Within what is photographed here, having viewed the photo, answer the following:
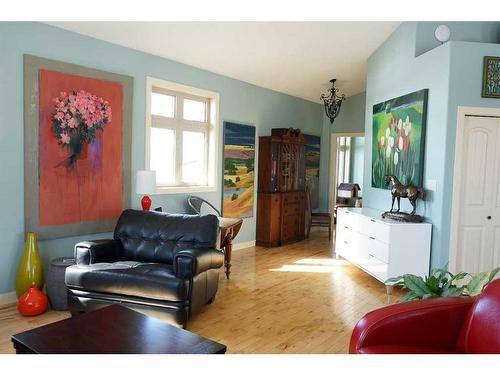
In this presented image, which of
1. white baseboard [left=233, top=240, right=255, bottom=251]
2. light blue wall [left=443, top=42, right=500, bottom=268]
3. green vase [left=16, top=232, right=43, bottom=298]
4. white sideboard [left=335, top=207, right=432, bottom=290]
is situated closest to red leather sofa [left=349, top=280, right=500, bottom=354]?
white sideboard [left=335, top=207, right=432, bottom=290]

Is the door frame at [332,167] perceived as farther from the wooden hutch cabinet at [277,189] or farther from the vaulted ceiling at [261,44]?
the vaulted ceiling at [261,44]

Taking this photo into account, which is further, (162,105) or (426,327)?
(162,105)

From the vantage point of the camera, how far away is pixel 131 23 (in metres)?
4.06

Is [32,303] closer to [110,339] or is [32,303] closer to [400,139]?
[110,339]

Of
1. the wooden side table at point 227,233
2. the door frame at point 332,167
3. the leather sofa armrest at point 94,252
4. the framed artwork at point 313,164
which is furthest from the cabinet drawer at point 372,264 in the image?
the door frame at point 332,167

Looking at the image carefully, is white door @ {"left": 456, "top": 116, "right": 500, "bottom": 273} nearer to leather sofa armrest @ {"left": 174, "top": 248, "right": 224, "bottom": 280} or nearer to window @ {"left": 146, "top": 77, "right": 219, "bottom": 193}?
leather sofa armrest @ {"left": 174, "top": 248, "right": 224, "bottom": 280}

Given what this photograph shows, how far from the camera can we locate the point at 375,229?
4.61 m

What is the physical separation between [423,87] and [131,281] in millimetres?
3701

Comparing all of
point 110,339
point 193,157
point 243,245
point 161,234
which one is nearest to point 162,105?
point 193,157

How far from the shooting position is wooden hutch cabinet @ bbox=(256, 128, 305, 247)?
657 centimetres

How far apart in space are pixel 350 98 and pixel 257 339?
246 inches

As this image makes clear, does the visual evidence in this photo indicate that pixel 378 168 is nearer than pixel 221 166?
Yes

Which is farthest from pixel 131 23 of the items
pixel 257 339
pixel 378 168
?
pixel 378 168

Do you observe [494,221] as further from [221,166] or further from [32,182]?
[32,182]
